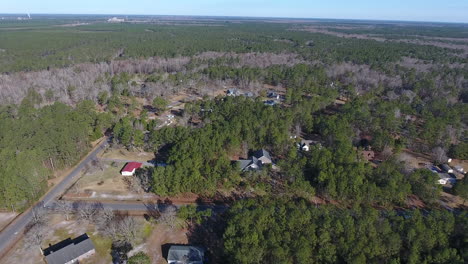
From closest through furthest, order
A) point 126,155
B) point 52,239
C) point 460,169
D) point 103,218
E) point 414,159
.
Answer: point 52,239 < point 103,218 < point 460,169 < point 414,159 < point 126,155

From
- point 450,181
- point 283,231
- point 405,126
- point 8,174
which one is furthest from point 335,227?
point 405,126

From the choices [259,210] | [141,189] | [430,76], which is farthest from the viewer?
[430,76]

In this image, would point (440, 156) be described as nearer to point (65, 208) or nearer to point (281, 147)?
point (281, 147)

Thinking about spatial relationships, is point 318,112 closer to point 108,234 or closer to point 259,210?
point 259,210

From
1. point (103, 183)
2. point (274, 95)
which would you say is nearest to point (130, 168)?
point (103, 183)

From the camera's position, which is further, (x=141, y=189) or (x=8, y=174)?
(x=141, y=189)

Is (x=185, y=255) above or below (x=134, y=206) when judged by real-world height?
above

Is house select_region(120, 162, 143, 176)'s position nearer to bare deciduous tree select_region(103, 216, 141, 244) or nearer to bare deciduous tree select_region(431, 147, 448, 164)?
bare deciduous tree select_region(103, 216, 141, 244)
